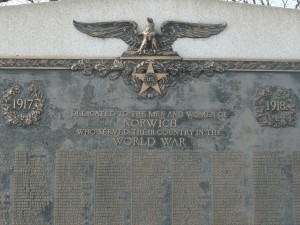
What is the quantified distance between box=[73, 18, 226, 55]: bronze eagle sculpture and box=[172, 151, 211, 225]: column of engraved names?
68.8 inches

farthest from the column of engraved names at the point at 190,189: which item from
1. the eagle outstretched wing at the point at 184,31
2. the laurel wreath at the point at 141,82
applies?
the eagle outstretched wing at the point at 184,31

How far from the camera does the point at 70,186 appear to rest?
7.28m

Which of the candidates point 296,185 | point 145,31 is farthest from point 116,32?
point 296,185

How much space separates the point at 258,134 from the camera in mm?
7473

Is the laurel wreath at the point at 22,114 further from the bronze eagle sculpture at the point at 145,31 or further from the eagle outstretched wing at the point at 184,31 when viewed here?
the eagle outstretched wing at the point at 184,31

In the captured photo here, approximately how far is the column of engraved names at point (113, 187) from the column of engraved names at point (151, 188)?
0.11 metres

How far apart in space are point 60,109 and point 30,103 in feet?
1.61

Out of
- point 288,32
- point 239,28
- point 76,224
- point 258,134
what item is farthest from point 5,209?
point 288,32

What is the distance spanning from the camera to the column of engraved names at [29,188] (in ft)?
23.7

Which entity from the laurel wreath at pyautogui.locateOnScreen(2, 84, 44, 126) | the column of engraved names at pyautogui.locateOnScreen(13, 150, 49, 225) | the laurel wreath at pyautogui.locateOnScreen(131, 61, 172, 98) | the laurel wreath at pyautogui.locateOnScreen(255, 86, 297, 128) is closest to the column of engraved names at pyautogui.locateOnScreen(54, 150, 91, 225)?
the column of engraved names at pyautogui.locateOnScreen(13, 150, 49, 225)

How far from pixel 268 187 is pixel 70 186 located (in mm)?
3114

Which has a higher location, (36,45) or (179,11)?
(179,11)

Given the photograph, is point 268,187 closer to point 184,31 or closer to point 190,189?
point 190,189

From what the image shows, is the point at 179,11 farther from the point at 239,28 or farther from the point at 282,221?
the point at 282,221
